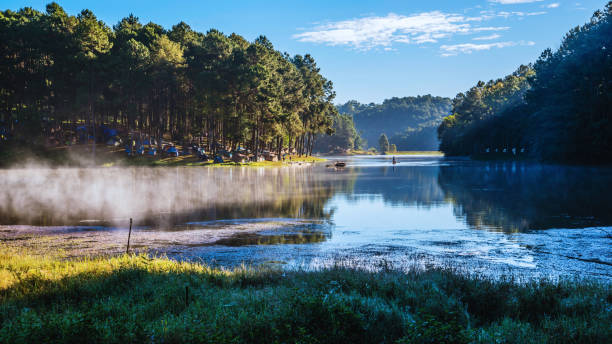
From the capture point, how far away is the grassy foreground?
7773 millimetres

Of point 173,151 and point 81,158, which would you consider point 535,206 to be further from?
point 81,158

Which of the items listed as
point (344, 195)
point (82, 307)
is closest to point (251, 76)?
point (344, 195)

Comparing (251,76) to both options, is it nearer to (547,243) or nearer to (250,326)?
(547,243)

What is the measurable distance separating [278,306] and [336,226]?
564 inches

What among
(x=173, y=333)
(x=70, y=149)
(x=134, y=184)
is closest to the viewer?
(x=173, y=333)

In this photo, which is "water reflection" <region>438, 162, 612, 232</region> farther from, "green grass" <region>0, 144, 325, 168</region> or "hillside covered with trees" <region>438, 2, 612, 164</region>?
"green grass" <region>0, 144, 325, 168</region>

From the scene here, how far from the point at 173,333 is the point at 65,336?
167cm

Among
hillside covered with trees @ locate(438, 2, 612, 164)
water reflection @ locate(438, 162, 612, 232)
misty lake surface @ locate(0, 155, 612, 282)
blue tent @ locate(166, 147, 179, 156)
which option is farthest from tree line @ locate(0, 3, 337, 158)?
water reflection @ locate(438, 162, 612, 232)

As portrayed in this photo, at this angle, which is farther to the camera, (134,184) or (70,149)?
(70,149)

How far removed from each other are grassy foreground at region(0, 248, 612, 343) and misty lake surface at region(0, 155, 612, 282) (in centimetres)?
323

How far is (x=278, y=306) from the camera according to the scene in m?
9.12

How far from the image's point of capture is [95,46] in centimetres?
8438

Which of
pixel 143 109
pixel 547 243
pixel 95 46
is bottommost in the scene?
pixel 547 243

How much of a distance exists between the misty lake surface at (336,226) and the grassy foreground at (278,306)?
323 centimetres
